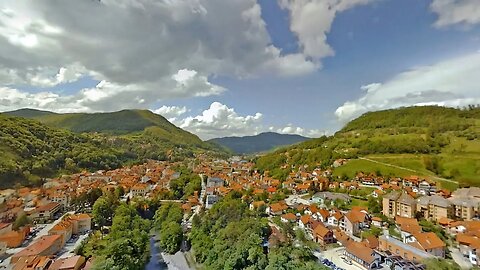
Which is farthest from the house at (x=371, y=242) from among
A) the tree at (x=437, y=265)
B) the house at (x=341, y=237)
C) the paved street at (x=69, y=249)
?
the paved street at (x=69, y=249)

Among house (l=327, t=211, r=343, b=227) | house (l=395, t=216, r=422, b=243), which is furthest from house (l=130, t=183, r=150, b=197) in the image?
house (l=395, t=216, r=422, b=243)

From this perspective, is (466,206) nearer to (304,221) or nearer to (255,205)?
(304,221)

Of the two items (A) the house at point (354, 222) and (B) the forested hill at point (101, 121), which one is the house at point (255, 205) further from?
(B) the forested hill at point (101, 121)

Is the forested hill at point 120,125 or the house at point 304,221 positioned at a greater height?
the forested hill at point 120,125

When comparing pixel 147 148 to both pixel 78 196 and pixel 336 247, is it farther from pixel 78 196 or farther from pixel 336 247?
pixel 336 247

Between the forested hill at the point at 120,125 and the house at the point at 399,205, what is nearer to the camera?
the house at the point at 399,205

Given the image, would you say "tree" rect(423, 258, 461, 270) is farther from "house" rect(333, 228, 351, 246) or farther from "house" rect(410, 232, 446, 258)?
"house" rect(333, 228, 351, 246)

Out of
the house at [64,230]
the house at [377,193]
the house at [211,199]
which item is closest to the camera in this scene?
the house at [64,230]
